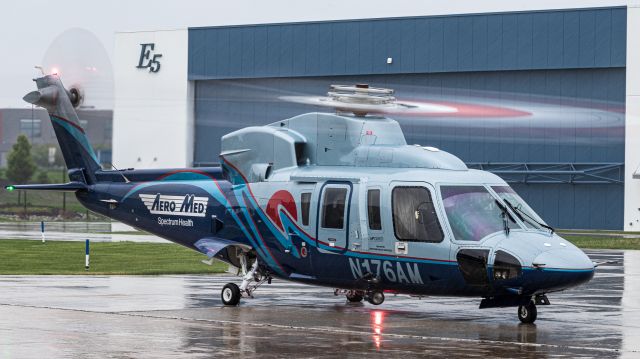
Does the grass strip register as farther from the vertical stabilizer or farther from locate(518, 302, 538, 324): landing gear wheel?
locate(518, 302, 538, 324): landing gear wheel

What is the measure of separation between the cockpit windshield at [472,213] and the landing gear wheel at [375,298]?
307 centimetres

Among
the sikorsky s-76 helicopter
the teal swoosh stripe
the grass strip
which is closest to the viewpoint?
the sikorsky s-76 helicopter

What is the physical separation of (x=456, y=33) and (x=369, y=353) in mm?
51264

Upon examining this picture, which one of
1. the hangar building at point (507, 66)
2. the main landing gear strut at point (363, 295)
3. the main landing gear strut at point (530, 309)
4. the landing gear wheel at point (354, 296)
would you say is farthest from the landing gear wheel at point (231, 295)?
the hangar building at point (507, 66)

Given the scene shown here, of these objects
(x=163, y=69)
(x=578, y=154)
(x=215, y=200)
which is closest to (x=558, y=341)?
(x=215, y=200)

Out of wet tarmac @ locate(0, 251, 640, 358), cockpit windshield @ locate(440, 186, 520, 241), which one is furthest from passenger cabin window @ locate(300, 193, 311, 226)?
cockpit windshield @ locate(440, 186, 520, 241)

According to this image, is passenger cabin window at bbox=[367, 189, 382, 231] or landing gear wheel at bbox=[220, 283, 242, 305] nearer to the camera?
passenger cabin window at bbox=[367, 189, 382, 231]

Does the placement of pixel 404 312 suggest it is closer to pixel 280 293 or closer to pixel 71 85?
pixel 280 293

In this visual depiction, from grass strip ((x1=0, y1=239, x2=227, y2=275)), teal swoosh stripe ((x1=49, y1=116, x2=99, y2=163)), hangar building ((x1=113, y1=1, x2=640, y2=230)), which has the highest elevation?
hangar building ((x1=113, y1=1, x2=640, y2=230))

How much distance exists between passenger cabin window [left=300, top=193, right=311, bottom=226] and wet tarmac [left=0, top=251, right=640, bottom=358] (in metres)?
1.75

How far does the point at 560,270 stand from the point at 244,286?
696cm

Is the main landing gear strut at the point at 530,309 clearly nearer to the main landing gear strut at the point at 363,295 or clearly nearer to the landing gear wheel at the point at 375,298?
the main landing gear strut at the point at 363,295

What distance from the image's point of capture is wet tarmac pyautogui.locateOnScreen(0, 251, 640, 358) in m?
16.1

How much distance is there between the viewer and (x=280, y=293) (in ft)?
84.4
